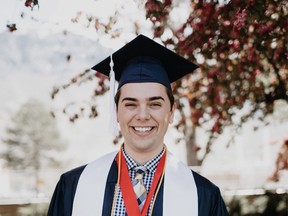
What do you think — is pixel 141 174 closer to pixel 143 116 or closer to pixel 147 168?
pixel 147 168

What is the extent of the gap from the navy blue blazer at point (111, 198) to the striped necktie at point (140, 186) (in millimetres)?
77

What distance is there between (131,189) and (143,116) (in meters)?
0.37

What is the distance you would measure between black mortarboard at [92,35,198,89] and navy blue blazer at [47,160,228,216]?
0.50 meters

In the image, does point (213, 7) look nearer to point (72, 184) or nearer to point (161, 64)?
point (161, 64)

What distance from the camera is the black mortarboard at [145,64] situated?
2.96m

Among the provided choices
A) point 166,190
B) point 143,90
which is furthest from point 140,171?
point 143,90

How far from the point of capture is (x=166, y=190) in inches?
115

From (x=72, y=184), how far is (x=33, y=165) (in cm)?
3605

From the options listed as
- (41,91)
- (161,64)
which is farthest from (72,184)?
(41,91)

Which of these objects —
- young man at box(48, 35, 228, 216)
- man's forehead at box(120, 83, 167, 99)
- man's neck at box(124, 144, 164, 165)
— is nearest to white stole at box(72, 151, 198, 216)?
young man at box(48, 35, 228, 216)

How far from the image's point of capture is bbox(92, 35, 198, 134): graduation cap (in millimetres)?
2964

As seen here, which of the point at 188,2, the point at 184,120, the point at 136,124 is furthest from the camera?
the point at 184,120

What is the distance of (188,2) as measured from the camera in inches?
242

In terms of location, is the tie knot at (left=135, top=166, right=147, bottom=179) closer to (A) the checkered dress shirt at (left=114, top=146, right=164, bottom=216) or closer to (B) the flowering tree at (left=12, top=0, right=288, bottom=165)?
(A) the checkered dress shirt at (left=114, top=146, right=164, bottom=216)
